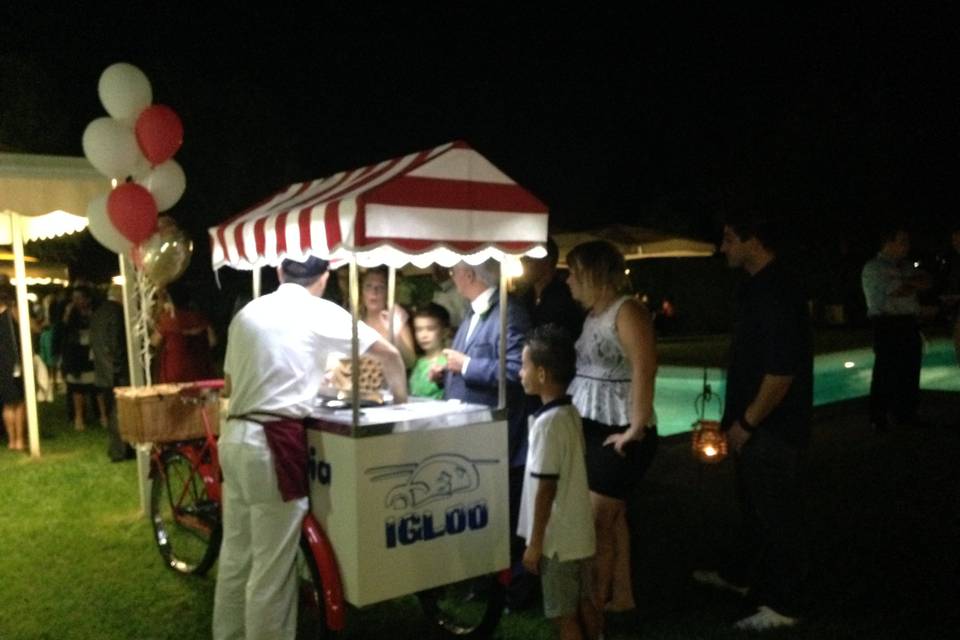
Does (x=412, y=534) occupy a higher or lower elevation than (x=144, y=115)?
lower

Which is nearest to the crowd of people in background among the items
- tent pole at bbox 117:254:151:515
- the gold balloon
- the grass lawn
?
tent pole at bbox 117:254:151:515

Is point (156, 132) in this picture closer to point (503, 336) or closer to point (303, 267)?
point (303, 267)

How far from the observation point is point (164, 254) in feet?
19.8

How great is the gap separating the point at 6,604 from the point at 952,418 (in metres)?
7.81

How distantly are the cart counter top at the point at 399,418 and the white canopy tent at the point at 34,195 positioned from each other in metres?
4.09

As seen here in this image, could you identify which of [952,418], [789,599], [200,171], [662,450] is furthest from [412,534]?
[200,171]

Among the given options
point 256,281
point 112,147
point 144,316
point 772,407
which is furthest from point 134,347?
point 772,407

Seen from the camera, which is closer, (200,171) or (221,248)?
(221,248)

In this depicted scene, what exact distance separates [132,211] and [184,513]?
2.07 metres

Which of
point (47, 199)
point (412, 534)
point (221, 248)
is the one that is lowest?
point (412, 534)

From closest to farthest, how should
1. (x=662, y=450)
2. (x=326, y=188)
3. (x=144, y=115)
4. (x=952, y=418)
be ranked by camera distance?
(x=326, y=188), (x=144, y=115), (x=662, y=450), (x=952, y=418)

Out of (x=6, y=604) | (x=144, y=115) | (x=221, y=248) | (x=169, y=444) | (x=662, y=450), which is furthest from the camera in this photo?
(x=662, y=450)

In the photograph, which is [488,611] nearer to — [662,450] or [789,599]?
[789,599]

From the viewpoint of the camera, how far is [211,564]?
16.0ft
